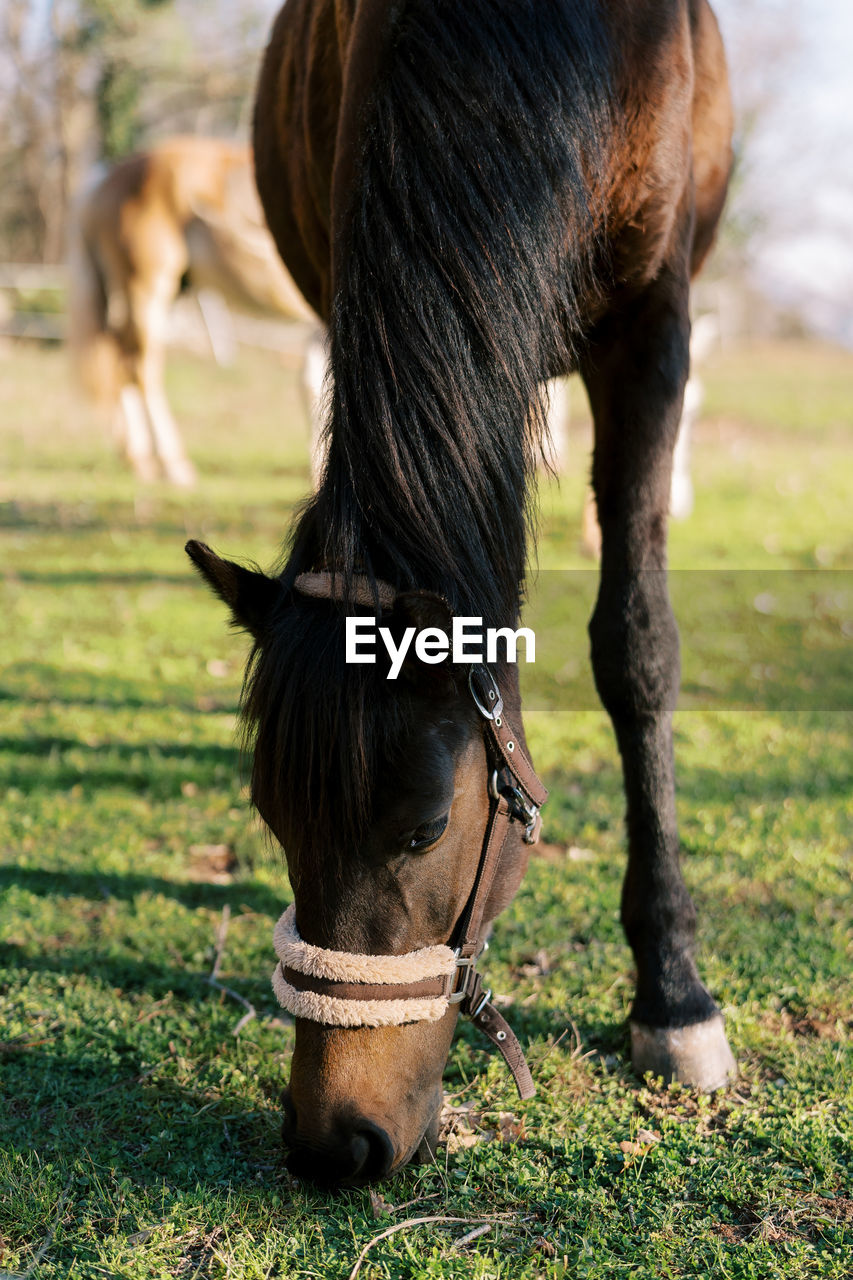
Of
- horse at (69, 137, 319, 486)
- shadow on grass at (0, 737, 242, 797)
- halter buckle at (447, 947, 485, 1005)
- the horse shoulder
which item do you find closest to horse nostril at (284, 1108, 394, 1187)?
halter buckle at (447, 947, 485, 1005)

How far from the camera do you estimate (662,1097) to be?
221 centimetres

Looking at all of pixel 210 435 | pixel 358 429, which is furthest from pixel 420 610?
pixel 210 435

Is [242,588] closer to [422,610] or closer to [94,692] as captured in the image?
[422,610]

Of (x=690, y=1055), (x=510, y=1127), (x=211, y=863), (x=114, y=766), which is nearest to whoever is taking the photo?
(x=510, y=1127)

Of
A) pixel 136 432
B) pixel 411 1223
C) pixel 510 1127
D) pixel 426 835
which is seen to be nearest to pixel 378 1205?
pixel 411 1223

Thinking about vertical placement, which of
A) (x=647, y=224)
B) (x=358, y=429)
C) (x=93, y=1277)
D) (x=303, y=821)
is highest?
(x=647, y=224)

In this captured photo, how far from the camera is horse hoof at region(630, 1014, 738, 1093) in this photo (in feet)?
7.29

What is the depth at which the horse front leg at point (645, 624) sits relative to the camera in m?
2.35

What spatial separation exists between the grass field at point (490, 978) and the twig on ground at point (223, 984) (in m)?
0.01

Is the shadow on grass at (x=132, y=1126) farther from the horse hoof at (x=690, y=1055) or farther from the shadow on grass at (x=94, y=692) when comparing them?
the shadow on grass at (x=94, y=692)

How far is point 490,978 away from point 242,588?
1.39 m

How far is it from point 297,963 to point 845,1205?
3.60ft

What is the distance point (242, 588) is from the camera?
5.65 feet

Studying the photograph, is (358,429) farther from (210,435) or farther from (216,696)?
(210,435)
